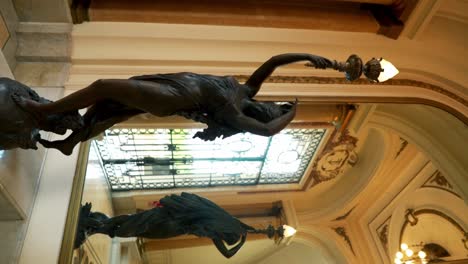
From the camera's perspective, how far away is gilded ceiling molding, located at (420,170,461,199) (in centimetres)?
414

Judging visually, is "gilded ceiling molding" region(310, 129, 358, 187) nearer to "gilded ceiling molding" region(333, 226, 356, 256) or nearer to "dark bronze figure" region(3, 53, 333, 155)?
"gilded ceiling molding" region(333, 226, 356, 256)

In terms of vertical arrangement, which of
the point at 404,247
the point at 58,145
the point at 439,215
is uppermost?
the point at 439,215

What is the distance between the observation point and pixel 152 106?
54.7 inches

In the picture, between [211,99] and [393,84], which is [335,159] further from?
[211,99]

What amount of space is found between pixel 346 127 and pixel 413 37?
0.97 metres

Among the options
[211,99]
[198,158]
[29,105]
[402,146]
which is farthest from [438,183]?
[29,105]

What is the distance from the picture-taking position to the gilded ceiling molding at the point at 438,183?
414 centimetres

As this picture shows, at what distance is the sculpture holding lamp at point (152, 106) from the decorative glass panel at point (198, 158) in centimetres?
91

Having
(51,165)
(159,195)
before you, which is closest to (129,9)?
(51,165)

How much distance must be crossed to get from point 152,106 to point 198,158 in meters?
2.01

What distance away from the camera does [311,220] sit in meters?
4.85

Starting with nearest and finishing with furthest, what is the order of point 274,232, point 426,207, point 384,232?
point 274,232
point 426,207
point 384,232

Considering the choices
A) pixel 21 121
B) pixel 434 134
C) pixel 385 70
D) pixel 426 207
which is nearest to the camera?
pixel 21 121

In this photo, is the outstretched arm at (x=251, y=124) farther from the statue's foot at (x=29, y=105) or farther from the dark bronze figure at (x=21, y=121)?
the statue's foot at (x=29, y=105)
